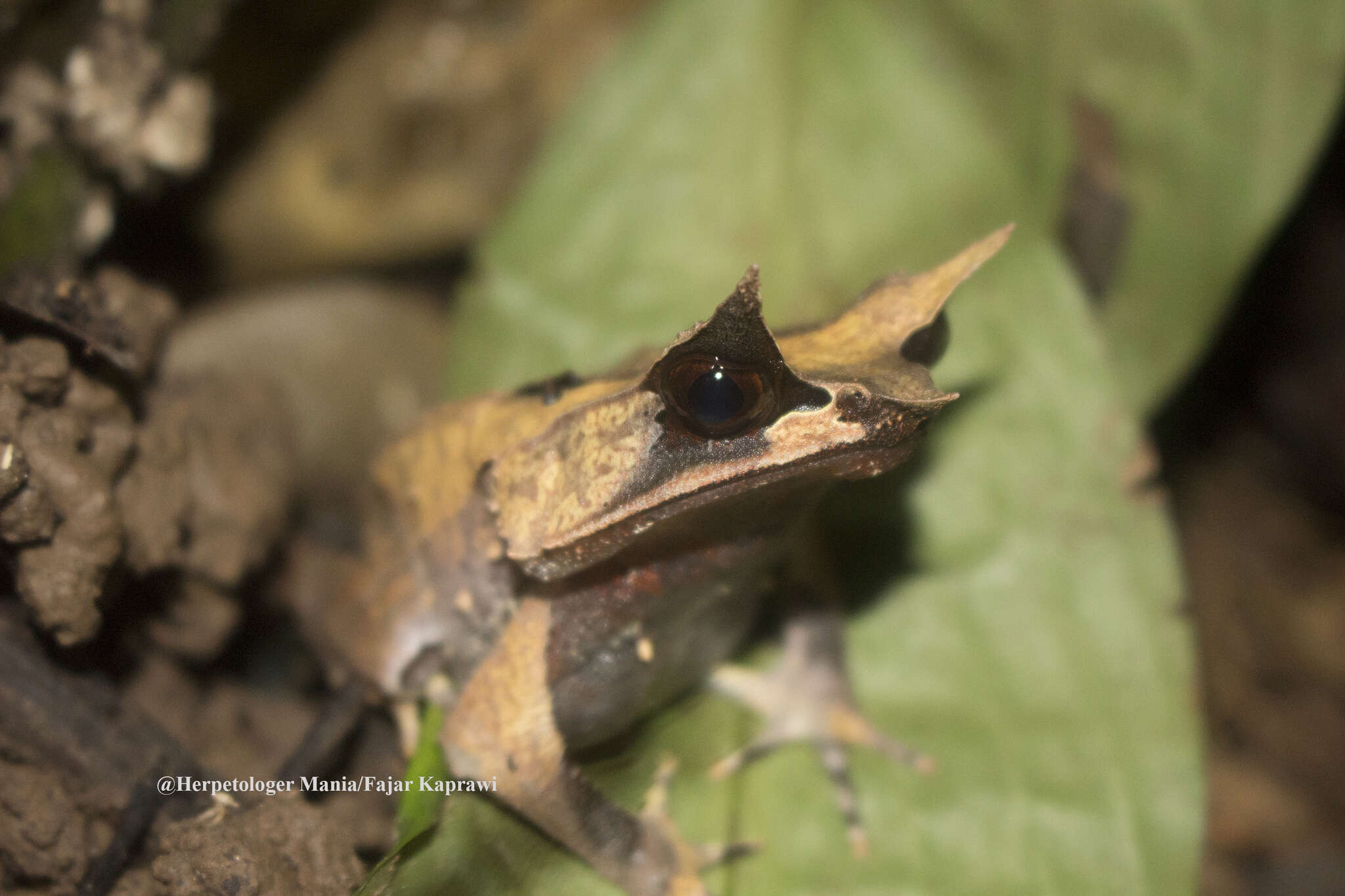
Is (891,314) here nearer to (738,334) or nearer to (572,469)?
(738,334)

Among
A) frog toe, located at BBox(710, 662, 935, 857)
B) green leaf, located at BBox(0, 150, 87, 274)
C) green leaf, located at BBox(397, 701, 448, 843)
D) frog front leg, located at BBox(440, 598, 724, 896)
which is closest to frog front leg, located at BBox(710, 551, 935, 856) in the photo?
frog toe, located at BBox(710, 662, 935, 857)

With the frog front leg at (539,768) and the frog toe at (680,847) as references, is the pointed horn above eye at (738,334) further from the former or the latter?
the frog toe at (680,847)

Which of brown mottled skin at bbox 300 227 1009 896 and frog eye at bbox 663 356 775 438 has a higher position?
frog eye at bbox 663 356 775 438

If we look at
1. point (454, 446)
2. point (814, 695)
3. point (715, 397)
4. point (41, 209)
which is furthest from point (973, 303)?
point (41, 209)

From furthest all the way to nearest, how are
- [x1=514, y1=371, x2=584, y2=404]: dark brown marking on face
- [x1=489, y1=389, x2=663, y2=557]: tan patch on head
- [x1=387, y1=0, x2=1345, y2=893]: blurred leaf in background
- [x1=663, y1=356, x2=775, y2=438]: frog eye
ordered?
[x1=387, y1=0, x2=1345, y2=893]: blurred leaf in background
[x1=514, y1=371, x2=584, y2=404]: dark brown marking on face
[x1=489, y1=389, x2=663, y2=557]: tan patch on head
[x1=663, y1=356, x2=775, y2=438]: frog eye

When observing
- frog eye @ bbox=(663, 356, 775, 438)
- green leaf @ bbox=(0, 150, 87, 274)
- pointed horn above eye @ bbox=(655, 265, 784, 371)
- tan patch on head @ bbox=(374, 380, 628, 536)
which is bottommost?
tan patch on head @ bbox=(374, 380, 628, 536)

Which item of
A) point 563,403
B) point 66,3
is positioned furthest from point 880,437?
point 66,3

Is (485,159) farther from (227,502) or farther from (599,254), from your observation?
(227,502)

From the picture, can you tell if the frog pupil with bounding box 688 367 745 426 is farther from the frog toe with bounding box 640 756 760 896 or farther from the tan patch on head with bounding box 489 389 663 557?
the frog toe with bounding box 640 756 760 896
